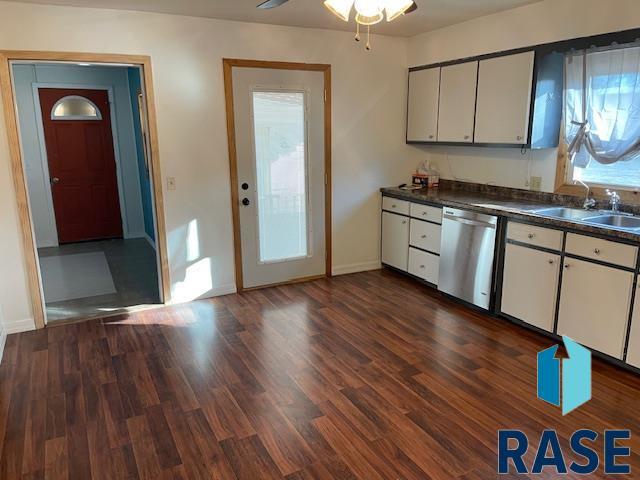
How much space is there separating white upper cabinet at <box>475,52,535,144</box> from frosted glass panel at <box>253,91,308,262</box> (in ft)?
5.30

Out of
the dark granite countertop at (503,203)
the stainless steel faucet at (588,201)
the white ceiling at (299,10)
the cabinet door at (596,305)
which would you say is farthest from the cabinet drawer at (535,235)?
the white ceiling at (299,10)

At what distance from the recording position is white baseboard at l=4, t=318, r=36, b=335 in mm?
3602

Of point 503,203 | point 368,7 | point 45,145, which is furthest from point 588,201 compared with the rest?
point 45,145

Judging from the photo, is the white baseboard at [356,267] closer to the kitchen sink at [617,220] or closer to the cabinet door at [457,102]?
the cabinet door at [457,102]

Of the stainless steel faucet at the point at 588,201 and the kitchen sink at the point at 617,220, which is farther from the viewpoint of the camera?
the stainless steel faucet at the point at 588,201

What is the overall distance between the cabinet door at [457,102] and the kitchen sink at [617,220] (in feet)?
4.18

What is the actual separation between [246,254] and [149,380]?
5.73ft

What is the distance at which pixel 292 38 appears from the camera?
4258 millimetres

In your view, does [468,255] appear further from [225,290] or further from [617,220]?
[225,290]

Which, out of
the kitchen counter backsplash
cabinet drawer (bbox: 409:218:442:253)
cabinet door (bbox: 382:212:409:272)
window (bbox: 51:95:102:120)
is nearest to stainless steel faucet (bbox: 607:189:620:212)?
the kitchen counter backsplash

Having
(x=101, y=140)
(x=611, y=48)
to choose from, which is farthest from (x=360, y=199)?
(x=101, y=140)

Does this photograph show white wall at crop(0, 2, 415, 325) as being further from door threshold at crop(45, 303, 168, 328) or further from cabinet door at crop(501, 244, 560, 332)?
cabinet door at crop(501, 244, 560, 332)

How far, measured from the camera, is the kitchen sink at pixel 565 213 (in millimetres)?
3401

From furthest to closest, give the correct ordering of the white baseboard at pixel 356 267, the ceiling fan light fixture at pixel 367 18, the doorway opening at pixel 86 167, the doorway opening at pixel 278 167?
the doorway opening at pixel 86 167 → the white baseboard at pixel 356 267 → the doorway opening at pixel 278 167 → the ceiling fan light fixture at pixel 367 18
